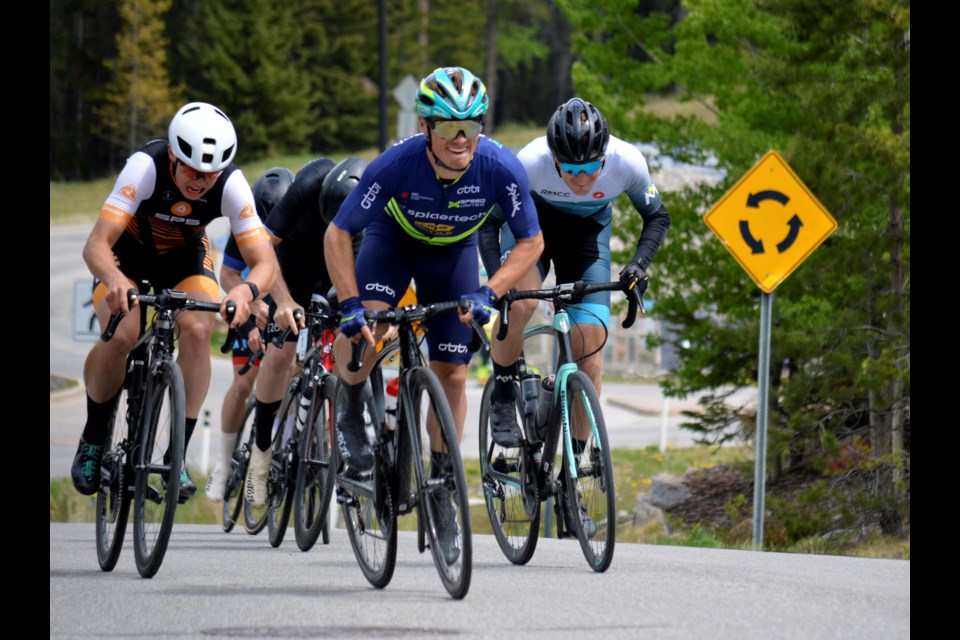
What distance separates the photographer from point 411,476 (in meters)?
6.59

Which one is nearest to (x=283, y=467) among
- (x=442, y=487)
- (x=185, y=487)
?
(x=185, y=487)

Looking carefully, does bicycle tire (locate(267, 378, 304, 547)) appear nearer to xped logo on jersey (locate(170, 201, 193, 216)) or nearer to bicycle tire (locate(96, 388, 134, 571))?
bicycle tire (locate(96, 388, 134, 571))

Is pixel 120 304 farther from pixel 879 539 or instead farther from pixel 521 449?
pixel 879 539

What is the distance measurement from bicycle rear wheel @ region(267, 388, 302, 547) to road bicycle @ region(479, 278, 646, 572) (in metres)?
1.53

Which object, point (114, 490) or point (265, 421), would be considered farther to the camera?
point (265, 421)

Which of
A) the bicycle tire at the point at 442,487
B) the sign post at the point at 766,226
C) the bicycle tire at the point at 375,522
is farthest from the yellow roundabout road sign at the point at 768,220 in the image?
the bicycle tire at the point at 442,487

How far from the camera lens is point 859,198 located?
1630 centimetres

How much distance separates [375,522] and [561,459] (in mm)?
1191

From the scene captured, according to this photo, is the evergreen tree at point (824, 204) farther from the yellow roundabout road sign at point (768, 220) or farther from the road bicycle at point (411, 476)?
the road bicycle at point (411, 476)

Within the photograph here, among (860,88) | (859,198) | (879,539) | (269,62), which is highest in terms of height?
(269,62)

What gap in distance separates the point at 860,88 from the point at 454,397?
1057 cm

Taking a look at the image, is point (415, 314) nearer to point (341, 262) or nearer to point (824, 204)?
point (341, 262)

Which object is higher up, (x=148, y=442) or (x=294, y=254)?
(x=294, y=254)
